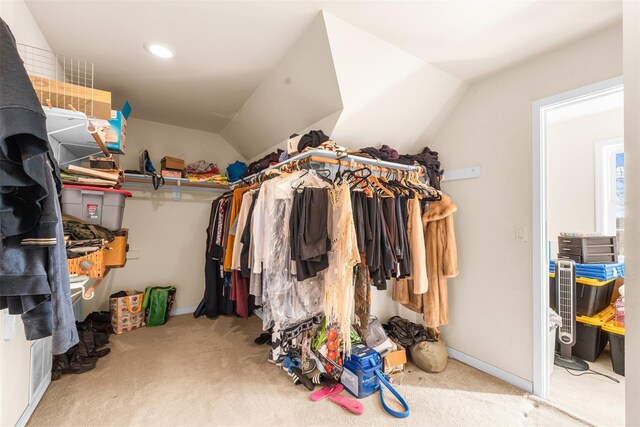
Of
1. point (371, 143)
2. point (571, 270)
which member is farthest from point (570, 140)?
point (371, 143)

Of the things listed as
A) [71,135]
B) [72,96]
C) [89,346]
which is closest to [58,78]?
[71,135]

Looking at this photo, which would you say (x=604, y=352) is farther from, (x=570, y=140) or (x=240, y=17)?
(x=240, y=17)

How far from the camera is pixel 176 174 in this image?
324 centimetres

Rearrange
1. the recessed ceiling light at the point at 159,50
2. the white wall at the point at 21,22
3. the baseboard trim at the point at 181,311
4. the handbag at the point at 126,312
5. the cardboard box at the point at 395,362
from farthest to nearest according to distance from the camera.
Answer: the baseboard trim at the point at 181,311, the handbag at the point at 126,312, the cardboard box at the point at 395,362, the recessed ceiling light at the point at 159,50, the white wall at the point at 21,22

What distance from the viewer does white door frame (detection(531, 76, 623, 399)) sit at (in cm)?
193

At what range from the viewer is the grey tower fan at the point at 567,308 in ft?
7.80

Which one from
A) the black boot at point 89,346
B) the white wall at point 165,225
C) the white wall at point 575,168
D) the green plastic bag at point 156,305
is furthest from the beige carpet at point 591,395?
the white wall at point 165,225

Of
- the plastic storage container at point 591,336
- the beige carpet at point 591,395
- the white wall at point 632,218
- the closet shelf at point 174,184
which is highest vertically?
the closet shelf at point 174,184

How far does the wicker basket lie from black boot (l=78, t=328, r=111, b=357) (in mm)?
1131

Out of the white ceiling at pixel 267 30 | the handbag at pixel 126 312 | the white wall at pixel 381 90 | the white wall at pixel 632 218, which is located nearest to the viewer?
the white wall at pixel 632 218

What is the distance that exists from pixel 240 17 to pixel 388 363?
264 centimetres

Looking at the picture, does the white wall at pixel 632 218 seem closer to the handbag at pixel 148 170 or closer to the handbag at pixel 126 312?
the handbag at pixel 148 170

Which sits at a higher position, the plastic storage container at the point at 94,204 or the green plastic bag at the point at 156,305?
the plastic storage container at the point at 94,204

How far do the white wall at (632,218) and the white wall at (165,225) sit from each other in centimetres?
389
